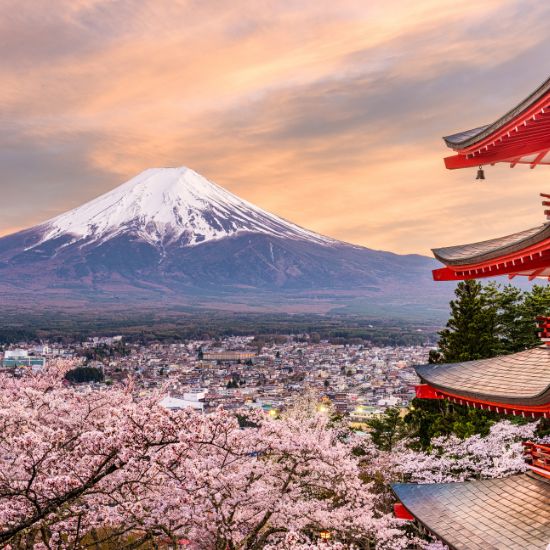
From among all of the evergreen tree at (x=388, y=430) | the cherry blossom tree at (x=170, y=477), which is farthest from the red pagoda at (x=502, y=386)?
the evergreen tree at (x=388, y=430)

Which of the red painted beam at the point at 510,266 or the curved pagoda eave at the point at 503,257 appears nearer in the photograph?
the curved pagoda eave at the point at 503,257

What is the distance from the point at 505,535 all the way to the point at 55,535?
11.6m

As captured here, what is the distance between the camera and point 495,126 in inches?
303

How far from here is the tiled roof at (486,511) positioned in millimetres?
6699

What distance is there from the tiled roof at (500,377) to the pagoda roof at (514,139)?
255 centimetres

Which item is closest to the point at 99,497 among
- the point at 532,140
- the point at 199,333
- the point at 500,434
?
the point at 532,140

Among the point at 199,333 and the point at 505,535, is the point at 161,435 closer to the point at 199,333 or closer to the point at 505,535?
the point at 505,535

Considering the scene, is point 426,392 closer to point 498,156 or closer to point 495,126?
A: point 498,156

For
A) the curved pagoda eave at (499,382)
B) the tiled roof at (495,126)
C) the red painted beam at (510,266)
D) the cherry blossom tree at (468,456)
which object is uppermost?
the tiled roof at (495,126)

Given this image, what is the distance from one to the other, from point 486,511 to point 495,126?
4693 millimetres

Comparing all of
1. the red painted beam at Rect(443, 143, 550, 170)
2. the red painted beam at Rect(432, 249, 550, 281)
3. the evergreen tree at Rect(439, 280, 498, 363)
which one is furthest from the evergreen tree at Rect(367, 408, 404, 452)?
the red painted beam at Rect(443, 143, 550, 170)

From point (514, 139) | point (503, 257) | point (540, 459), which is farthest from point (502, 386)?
point (514, 139)

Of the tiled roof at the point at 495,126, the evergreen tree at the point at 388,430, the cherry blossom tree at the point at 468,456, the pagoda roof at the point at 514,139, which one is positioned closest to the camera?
the tiled roof at the point at 495,126

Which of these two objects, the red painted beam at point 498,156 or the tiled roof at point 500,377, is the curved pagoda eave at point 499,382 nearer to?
the tiled roof at point 500,377
